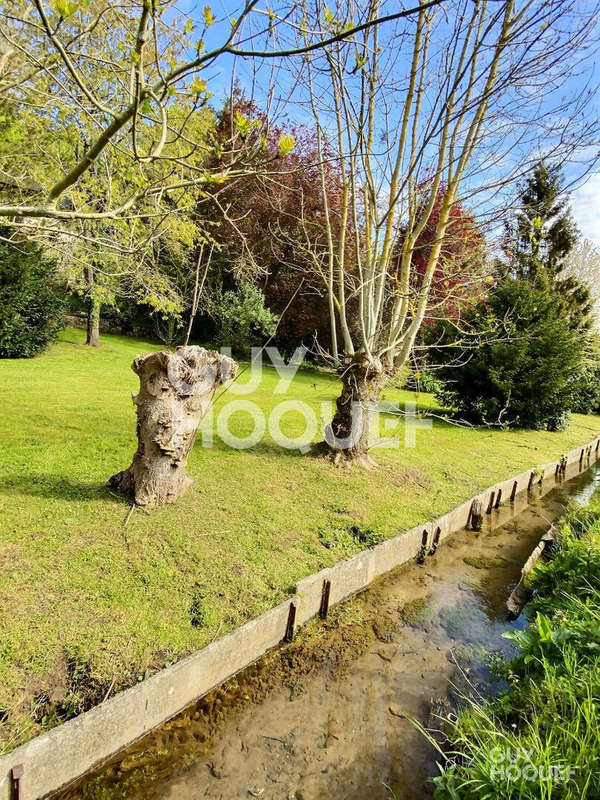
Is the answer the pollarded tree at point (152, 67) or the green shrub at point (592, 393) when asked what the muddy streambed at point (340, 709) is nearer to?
the pollarded tree at point (152, 67)

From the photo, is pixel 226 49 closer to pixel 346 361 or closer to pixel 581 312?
pixel 346 361

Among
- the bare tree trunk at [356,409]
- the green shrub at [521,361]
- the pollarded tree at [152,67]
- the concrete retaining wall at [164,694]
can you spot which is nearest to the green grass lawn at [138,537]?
the concrete retaining wall at [164,694]

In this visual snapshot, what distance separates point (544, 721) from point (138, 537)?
9.85 feet

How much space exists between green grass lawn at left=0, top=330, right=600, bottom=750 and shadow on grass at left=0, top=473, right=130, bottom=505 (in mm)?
18

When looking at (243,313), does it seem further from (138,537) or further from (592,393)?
(592,393)

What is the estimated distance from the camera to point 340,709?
2.66m

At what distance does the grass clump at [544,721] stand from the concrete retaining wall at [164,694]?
1.24 meters

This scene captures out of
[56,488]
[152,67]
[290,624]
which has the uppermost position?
[152,67]

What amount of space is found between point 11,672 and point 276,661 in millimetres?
1596

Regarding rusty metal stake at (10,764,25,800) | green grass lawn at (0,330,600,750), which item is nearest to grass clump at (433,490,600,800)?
green grass lawn at (0,330,600,750)

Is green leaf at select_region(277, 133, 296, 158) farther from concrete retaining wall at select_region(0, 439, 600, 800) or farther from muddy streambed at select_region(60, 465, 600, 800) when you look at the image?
muddy streambed at select_region(60, 465, 600, 800)

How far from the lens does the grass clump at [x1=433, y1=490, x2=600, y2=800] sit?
1763 millimetres

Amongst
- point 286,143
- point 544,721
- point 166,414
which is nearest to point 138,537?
point 166,414

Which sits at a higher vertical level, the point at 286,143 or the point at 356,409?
the point at 286,143
